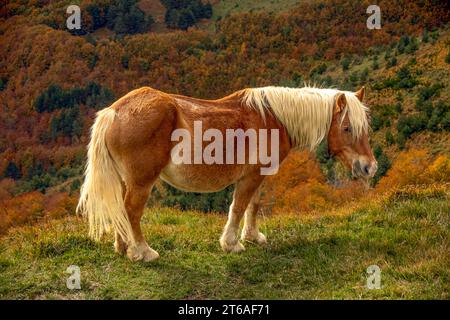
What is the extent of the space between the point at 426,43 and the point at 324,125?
7223 cm

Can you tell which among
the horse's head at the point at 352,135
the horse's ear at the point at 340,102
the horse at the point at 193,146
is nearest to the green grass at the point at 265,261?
the horse at the point at 193,146

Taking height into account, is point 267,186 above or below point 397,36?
below

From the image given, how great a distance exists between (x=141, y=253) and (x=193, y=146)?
139cm

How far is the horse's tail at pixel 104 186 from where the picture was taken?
5.46 metres

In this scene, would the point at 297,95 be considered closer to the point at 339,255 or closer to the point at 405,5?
the point at 339,255

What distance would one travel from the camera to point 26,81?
109 meters

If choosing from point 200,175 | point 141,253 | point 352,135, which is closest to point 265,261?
point 200,175

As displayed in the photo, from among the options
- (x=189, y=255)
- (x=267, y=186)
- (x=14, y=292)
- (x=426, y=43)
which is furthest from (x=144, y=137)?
(x=426, y=43)

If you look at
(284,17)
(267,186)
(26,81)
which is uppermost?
(284,17)

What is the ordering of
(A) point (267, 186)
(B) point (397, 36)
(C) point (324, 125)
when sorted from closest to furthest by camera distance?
(C) point (324, 125) < (A) point (267, 186) < (B) point (397, 36)

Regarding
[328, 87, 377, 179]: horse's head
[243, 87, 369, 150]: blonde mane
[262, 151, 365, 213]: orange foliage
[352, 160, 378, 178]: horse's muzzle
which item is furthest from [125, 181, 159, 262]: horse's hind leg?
[262, 151, 365, 213]: orange foliage

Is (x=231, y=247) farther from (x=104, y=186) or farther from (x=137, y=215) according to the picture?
(x=104, y=186)

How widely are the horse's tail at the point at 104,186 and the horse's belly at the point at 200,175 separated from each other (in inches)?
24.0

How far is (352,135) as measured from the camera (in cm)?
618
